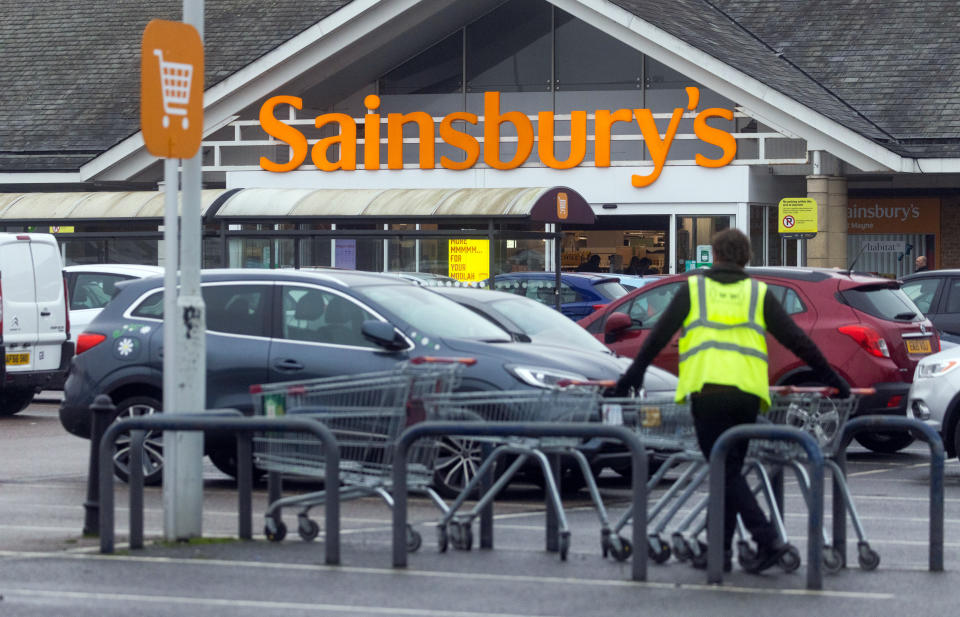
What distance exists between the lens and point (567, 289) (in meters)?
23.2

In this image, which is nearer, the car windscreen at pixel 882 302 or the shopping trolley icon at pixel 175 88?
the shopping trolley icon at pixel 175 88

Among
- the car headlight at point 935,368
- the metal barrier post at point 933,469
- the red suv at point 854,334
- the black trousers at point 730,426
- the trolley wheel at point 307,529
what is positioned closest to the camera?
the black trousers at point 730,426

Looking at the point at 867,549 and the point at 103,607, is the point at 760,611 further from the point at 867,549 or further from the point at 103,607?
the point at 103,607

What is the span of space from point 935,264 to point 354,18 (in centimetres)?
1150

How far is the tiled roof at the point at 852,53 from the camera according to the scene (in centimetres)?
2948

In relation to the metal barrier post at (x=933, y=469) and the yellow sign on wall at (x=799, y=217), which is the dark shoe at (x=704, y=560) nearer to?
the metal barrier post at (x=933, y=469)

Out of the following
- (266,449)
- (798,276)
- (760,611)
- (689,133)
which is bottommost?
(760,611)

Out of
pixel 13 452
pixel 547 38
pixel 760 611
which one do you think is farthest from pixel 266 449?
pixel 547 38

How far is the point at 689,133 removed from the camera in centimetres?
3225

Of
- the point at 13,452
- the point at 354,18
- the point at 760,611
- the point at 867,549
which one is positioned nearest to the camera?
the point at 760,611

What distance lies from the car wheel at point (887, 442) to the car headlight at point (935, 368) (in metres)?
1.64

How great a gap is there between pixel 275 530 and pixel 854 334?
703cm

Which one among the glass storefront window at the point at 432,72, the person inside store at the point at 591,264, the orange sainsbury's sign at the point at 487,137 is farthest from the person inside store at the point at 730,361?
the glass storefront window at the point at 432,72

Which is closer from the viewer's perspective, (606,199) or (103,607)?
(103,607)
